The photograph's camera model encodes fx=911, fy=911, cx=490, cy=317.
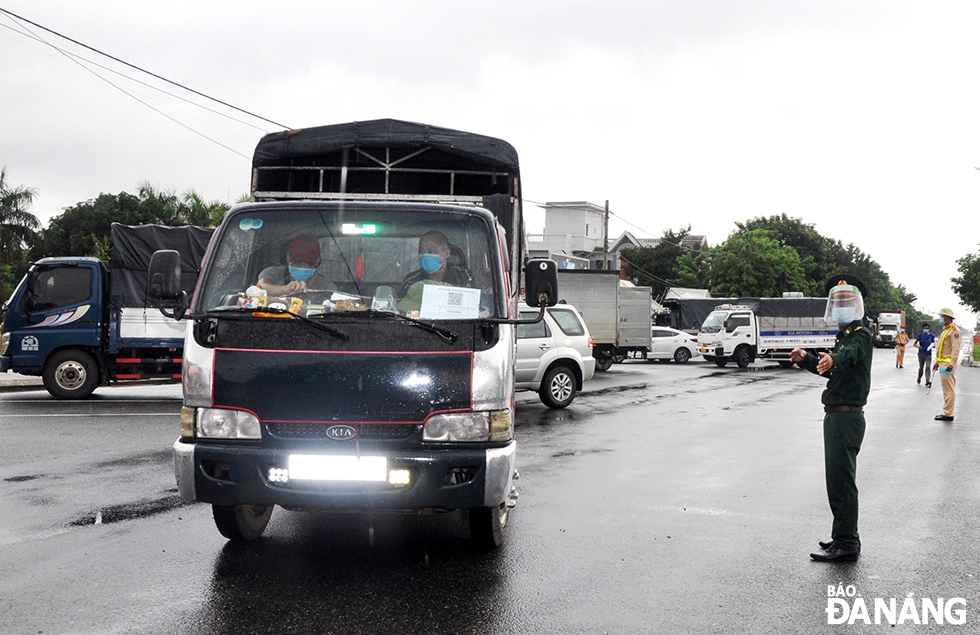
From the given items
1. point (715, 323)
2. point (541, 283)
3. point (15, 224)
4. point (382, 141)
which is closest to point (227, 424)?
point (541, 283)

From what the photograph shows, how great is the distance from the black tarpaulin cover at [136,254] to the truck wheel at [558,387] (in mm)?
6685

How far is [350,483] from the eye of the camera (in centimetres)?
478

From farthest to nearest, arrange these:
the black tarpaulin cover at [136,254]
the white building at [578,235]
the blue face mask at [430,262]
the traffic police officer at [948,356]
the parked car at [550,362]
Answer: the white building at [578,235] < the black tarpaulin cover at [136,254] < the parked car at [550,362] < the traffic police officer at [948,356] < the blue face mask at [430,262]

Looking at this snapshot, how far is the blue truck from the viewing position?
15.4 m

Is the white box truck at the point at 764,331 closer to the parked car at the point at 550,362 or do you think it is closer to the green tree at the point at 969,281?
the parked car at the point at 550,362

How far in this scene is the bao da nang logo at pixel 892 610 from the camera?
4453 mm

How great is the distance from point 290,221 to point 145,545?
2.25m

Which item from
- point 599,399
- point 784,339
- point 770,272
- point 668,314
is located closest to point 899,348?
point 784,339

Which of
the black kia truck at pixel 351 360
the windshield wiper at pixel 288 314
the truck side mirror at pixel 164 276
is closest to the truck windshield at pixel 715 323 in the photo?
the black kia truck at pixel 351 360

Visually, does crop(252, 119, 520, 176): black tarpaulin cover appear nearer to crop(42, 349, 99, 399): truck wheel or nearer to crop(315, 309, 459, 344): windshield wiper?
crop(315, 309, 459, 344): windshield wiper

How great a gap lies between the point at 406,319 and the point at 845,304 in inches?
114

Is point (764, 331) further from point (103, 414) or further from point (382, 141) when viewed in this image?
point (382, 141)

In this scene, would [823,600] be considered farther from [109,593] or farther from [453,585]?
[109,593]

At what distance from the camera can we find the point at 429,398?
4.84 meters
